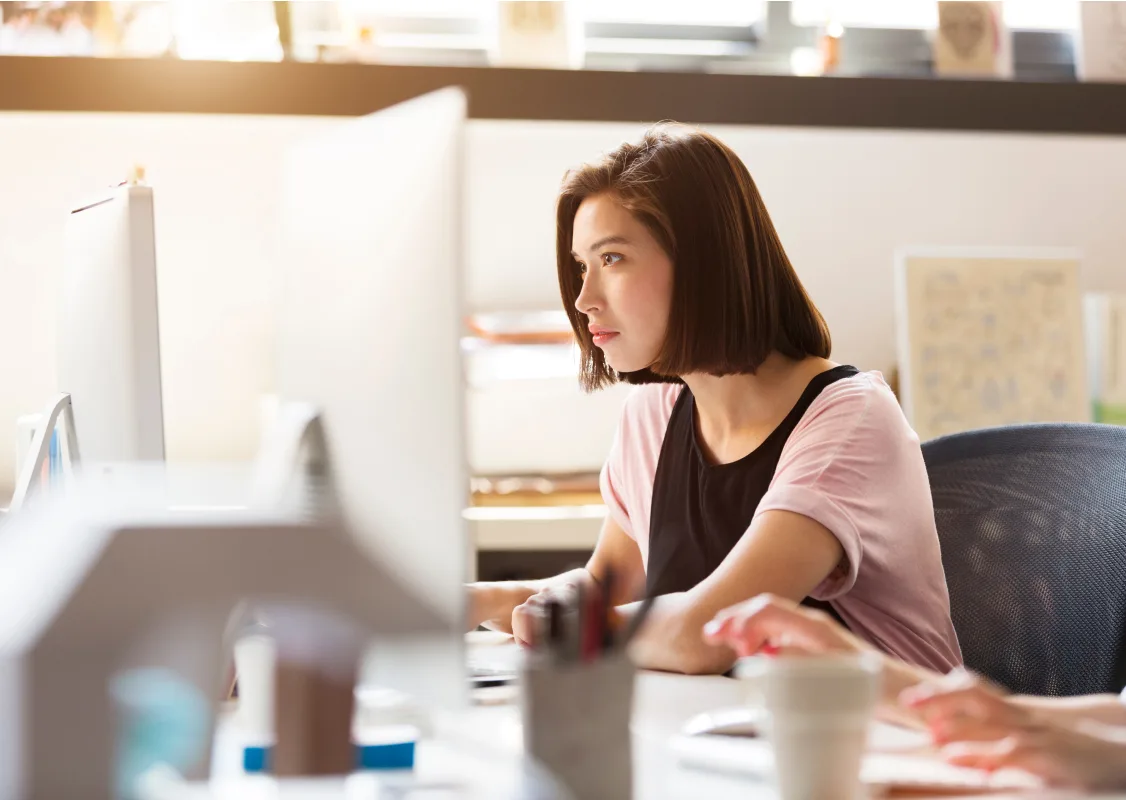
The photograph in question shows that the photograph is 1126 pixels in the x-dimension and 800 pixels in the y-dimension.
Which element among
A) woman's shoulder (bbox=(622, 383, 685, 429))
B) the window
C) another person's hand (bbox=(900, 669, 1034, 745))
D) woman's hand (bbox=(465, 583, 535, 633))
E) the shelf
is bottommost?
woman's hand (bbox=(465, 583, 535, 633))

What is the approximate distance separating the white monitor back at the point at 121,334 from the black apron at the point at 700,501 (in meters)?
0.64

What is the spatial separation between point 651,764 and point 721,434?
820 mm

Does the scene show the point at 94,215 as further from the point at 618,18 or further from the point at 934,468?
the point at 618,18

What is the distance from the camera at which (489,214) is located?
2.84 meters

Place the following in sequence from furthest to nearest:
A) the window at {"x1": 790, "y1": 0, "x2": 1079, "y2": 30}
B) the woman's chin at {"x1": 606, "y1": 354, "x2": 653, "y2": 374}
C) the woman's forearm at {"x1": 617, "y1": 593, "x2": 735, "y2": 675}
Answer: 1. the window at {"x1": 790, "y1": 0, "x2": 1079, "y2": 30}
2. the woman's chin at {"x1": 606, "y1": 354, "x2": 653, "y2": 374}
3. the woman's forearm at {"x1": 617, "y1": 593, "x2": 735, "y2": 675}

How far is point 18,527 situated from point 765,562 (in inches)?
30.0

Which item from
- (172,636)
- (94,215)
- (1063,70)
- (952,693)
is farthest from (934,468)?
(1063,70)

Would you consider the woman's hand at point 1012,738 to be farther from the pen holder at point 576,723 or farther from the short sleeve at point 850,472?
the short sleeve at point 850,472

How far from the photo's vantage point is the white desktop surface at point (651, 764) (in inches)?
26.9

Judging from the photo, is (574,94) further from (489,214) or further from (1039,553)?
(1039,553)

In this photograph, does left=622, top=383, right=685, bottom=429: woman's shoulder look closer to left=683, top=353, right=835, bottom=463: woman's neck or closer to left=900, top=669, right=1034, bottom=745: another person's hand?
left=683, top=353, right=835, bottom=463: woman's neck

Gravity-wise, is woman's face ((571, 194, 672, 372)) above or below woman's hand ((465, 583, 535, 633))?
above

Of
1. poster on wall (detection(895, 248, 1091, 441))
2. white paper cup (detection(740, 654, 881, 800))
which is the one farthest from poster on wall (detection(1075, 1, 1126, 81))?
white paper cup (detection(740, 654, 881, 800))

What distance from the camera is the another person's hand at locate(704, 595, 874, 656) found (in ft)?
2.75
